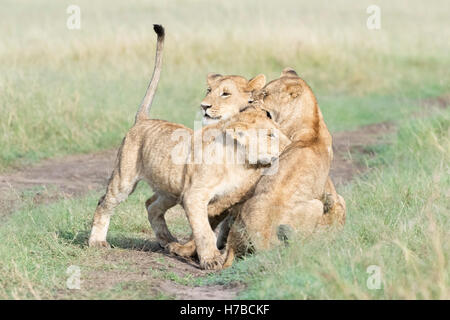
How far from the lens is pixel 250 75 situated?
41.7 feet

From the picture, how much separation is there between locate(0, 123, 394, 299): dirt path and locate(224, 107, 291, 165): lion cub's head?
2.55ft

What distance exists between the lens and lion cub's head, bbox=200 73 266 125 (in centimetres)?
539

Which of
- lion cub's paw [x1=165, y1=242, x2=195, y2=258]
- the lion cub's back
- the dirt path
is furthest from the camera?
lion cub's paw [x1=165, y1=242, x2=195, y2=258]

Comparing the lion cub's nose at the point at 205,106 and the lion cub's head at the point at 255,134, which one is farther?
the lion cub's nose at the point at 205,106

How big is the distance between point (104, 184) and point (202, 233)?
284 centimetres

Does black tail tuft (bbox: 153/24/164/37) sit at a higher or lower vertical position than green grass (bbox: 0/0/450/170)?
higher

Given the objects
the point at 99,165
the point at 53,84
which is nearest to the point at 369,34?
the point at 53,84

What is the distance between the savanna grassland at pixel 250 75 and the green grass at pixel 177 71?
0.02 m

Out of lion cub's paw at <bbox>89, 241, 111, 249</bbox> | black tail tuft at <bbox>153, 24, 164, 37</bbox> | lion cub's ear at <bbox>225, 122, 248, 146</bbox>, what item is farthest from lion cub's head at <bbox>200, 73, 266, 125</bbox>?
A: lion cub's paw at <bbox>89, 241, 111, 249</bbox>

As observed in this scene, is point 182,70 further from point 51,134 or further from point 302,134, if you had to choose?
point 302,134

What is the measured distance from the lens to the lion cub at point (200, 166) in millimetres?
4926

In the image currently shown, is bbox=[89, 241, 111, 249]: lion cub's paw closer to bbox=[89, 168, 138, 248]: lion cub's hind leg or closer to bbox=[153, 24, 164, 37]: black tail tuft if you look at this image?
bbox=[89, 168, 138, 248]: lion cub's hind leg

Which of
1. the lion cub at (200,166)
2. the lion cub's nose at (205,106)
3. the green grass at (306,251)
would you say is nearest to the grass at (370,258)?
the green grass at (306,251)

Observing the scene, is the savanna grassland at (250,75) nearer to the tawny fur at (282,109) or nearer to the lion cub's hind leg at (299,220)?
the lion cub's hind leg at (299,220)
